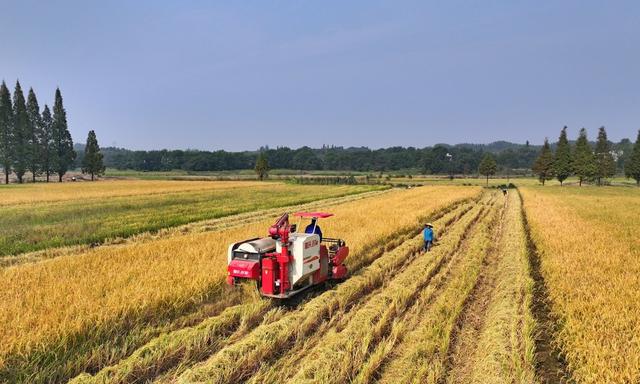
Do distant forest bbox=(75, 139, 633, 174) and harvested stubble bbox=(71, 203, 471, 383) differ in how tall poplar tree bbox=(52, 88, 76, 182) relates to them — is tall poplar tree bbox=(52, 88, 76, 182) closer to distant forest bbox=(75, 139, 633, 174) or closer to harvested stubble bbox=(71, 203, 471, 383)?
distant forest bbox=(75, 139, 633, 174)

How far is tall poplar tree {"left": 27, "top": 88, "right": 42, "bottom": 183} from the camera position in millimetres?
69688

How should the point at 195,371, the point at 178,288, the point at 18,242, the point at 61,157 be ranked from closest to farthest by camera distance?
the point at 195,371 < the point at 178,288 < the point at 18,242 < the point at 61,157

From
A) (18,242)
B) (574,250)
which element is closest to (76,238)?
(18,242)

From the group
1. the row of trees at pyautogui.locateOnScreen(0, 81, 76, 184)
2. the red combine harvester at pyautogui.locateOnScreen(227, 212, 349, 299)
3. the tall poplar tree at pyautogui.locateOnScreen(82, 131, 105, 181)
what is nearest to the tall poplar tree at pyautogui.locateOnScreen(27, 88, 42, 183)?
the row of trees at pyautogui.locateOnScreen(0, 81, 76, 184)

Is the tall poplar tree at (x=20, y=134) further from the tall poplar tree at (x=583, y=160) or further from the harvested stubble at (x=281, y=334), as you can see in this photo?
the tall poplar tree at (x=583, y=160)

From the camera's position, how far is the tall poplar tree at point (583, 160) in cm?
7588

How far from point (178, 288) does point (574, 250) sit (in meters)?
13.1

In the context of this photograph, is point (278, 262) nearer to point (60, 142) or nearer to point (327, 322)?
point (327, 322)

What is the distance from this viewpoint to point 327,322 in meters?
7.95

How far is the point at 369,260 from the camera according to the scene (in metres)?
13.1

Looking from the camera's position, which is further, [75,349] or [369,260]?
[369,260]

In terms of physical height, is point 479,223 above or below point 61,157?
below

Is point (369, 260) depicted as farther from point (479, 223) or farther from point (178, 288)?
point (479, 223)

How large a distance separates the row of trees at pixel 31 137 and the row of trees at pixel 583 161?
97514mm
